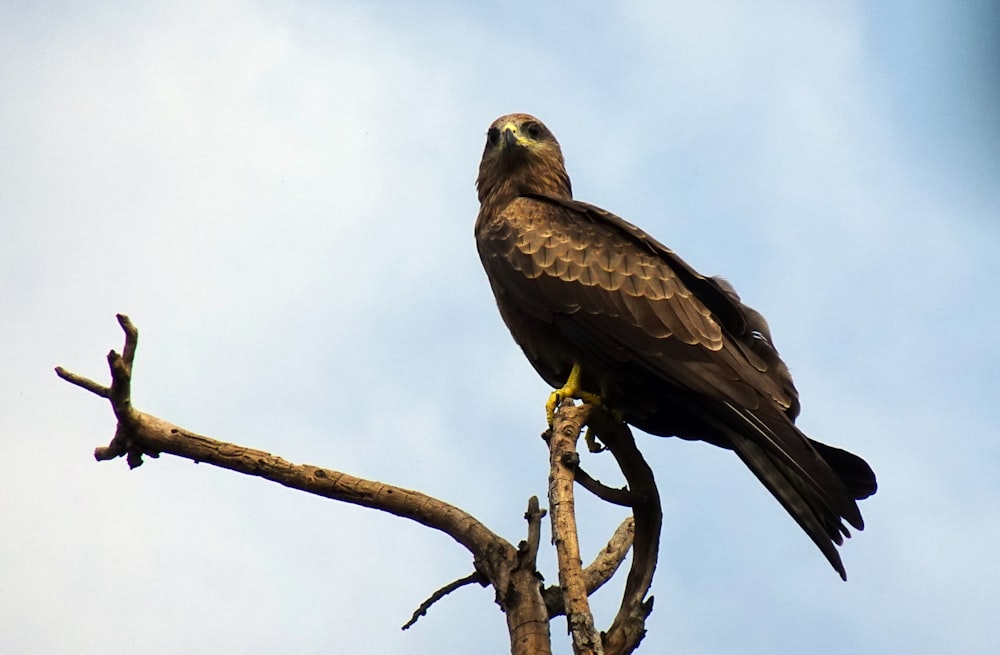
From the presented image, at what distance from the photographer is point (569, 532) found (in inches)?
169

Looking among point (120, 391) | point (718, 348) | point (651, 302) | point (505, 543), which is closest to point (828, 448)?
point (718, 348)

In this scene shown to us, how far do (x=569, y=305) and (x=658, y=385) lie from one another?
2.09ft

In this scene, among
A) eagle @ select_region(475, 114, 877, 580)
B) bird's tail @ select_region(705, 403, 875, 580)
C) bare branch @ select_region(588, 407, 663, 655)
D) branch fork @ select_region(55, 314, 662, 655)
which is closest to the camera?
branch fork @ select_region(55, 314, 662, 655)

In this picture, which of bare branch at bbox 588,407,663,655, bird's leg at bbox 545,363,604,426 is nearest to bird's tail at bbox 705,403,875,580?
bare branch at bbox 588,407,663,655

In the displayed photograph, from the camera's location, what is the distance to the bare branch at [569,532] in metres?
4.00

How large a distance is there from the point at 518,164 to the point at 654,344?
197 cm

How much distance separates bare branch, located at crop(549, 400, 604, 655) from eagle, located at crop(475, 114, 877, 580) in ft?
2.15

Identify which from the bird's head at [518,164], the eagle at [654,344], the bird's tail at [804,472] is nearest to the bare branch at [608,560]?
the eagle at [654,344]

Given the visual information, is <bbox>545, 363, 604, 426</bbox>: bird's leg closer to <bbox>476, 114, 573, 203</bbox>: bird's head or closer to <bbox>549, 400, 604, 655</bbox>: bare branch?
<bbox>549, 400, 604, 655</bbox>: bare branch

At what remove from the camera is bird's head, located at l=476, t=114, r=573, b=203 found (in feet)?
22.9

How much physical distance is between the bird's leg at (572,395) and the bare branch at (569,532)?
50 centimetres

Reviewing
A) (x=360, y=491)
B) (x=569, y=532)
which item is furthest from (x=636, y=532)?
(x=360, y=491)

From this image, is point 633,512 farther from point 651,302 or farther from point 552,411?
point 651,302

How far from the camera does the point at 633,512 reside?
5410 mm
